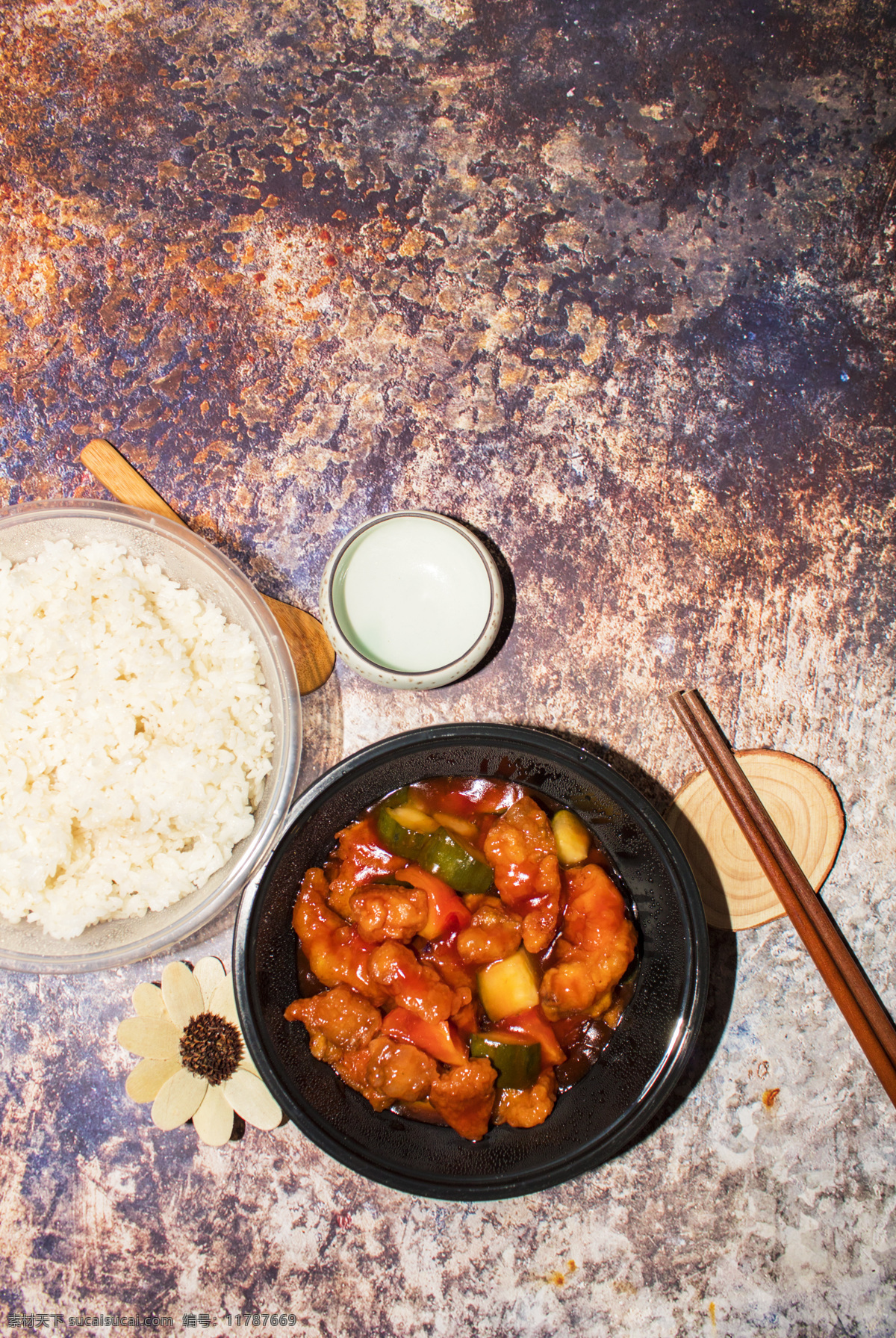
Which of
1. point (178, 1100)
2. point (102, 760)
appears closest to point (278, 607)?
point (102, 760)

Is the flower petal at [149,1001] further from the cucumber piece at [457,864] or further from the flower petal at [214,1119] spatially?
the cucumber piece at [457,864]

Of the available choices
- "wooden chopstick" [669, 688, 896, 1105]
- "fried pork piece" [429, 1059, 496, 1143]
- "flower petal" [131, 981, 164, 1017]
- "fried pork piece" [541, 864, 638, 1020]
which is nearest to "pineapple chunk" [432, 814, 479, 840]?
"fried pork piece" [541, 864, 638, 1020]

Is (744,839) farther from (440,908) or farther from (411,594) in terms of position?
(411,594)

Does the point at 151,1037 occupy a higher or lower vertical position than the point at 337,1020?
lower

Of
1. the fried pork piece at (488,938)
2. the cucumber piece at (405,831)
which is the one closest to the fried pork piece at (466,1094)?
the fried pork piece at (488,938)

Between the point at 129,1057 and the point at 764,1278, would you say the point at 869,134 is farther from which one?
the point at 129,1057

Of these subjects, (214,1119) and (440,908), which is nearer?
(440,908)
